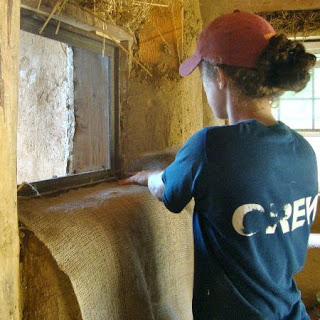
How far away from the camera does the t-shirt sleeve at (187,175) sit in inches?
37.9

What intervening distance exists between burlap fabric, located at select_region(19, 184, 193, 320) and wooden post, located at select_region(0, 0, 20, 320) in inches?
5.7

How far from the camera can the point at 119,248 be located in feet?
3.76

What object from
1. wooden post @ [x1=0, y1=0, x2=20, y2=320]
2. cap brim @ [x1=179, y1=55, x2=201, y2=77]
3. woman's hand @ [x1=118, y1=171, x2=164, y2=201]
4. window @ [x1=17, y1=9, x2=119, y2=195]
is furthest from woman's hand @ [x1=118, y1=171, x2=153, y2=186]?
wooden post @ [x1=0, y1=0, x2=20, y2=320]

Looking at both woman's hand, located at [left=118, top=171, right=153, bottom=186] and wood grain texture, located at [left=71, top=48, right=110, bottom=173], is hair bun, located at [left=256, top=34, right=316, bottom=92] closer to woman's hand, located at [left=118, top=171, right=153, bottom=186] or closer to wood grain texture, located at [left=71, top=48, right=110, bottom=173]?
woman's hand, located at [left=118, top=171, right=153, bottom=186]

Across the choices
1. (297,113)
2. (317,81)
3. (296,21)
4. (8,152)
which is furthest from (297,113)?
(8,152)

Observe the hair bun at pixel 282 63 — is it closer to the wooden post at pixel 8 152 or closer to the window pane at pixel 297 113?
the wooden post at pixel 8 152

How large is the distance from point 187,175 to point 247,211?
0.16 m

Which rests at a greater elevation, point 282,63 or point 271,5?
point 271,5

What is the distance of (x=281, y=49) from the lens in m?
1.03

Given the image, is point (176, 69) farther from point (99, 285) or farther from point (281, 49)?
point (99, 285)

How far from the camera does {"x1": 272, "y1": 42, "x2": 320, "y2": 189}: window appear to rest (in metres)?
3.61

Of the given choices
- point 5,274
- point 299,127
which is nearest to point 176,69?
point 5,274

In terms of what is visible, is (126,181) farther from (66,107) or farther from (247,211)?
(247,211)

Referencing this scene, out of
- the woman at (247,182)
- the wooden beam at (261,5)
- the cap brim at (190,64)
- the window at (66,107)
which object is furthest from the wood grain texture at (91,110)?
the wooden beam at (261,5)
